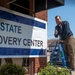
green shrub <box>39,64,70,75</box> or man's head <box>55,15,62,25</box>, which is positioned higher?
man's head <box>55,15,62,25</box>

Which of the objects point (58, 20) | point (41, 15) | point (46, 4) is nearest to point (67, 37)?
point (58, 20)

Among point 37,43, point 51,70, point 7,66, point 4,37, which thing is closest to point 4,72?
point 7,66

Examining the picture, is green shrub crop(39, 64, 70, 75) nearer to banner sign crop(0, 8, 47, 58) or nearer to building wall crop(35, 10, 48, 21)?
banner sign crop(0, 8, 47, 58)

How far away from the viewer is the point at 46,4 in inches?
340

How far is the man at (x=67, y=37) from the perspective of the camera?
8219 millimetres

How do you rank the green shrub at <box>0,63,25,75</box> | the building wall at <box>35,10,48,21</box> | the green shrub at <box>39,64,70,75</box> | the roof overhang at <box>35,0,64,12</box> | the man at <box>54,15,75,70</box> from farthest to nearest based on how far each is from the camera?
the building wall at <box>35,10,48,21</box>
the roof overhang at <box>35,0,64,12</box>
the man at <box>54,15,75,70</box>
the green shrub at <box>39,64,70,75</box>
the green shrub at <box>0,63,25,75</box>

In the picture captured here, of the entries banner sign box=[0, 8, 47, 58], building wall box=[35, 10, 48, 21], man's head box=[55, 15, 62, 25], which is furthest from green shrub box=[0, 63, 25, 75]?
building wall box=[35, 10, 48, 21]

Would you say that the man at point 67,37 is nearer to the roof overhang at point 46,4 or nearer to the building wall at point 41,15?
the roof overhang at point 46,4

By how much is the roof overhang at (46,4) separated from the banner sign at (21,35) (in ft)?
1.89

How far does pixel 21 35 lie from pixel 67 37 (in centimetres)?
169

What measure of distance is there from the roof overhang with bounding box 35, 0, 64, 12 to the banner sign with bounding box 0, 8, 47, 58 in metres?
0.58

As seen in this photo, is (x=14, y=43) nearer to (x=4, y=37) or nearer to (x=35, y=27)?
(x=4, y=37)

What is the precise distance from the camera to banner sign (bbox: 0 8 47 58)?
7.17 m

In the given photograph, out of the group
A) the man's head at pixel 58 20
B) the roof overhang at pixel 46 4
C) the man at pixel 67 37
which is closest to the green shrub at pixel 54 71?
the man at pixel 67 37
